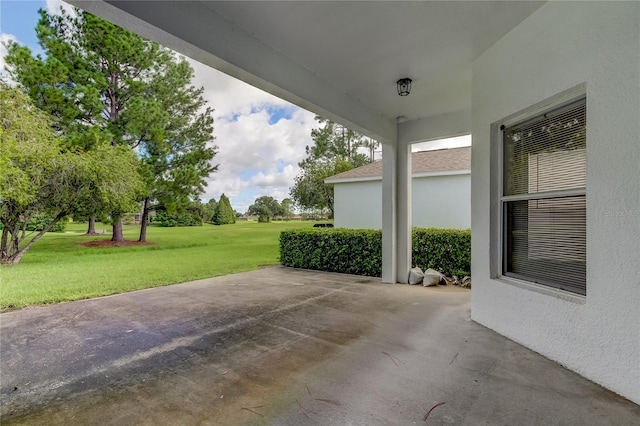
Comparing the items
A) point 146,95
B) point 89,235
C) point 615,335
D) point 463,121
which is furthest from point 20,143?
point 615,335

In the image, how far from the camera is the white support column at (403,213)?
619 cm

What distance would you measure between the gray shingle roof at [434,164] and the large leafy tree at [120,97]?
26.8 feet

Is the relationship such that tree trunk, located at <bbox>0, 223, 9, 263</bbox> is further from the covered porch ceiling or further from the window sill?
the window sill

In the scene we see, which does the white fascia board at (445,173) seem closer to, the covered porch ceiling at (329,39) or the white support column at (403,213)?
the white support column at (403,213)

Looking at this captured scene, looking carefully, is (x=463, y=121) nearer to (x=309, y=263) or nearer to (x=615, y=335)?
(x=615, y=335)

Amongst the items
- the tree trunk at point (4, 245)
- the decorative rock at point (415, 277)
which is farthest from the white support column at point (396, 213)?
the tree trunk at point (4, 245)

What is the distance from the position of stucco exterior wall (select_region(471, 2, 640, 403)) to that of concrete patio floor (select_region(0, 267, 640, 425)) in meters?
0.24

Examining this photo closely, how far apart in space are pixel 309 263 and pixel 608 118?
664 centimetres

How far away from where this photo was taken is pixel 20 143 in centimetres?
814

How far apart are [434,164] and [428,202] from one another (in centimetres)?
134

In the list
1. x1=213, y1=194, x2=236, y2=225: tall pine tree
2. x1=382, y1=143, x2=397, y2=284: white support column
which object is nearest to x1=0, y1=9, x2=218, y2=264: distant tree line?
x1=382, y1=143, x2=397, y2=284: white support column

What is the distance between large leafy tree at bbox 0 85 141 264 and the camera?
8.02 meters

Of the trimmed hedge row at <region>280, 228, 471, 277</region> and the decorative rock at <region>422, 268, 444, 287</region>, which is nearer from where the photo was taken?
the decorative rock at <region>422, 268, 444, 287</region>

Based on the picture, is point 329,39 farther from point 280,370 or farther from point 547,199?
point 280,370
